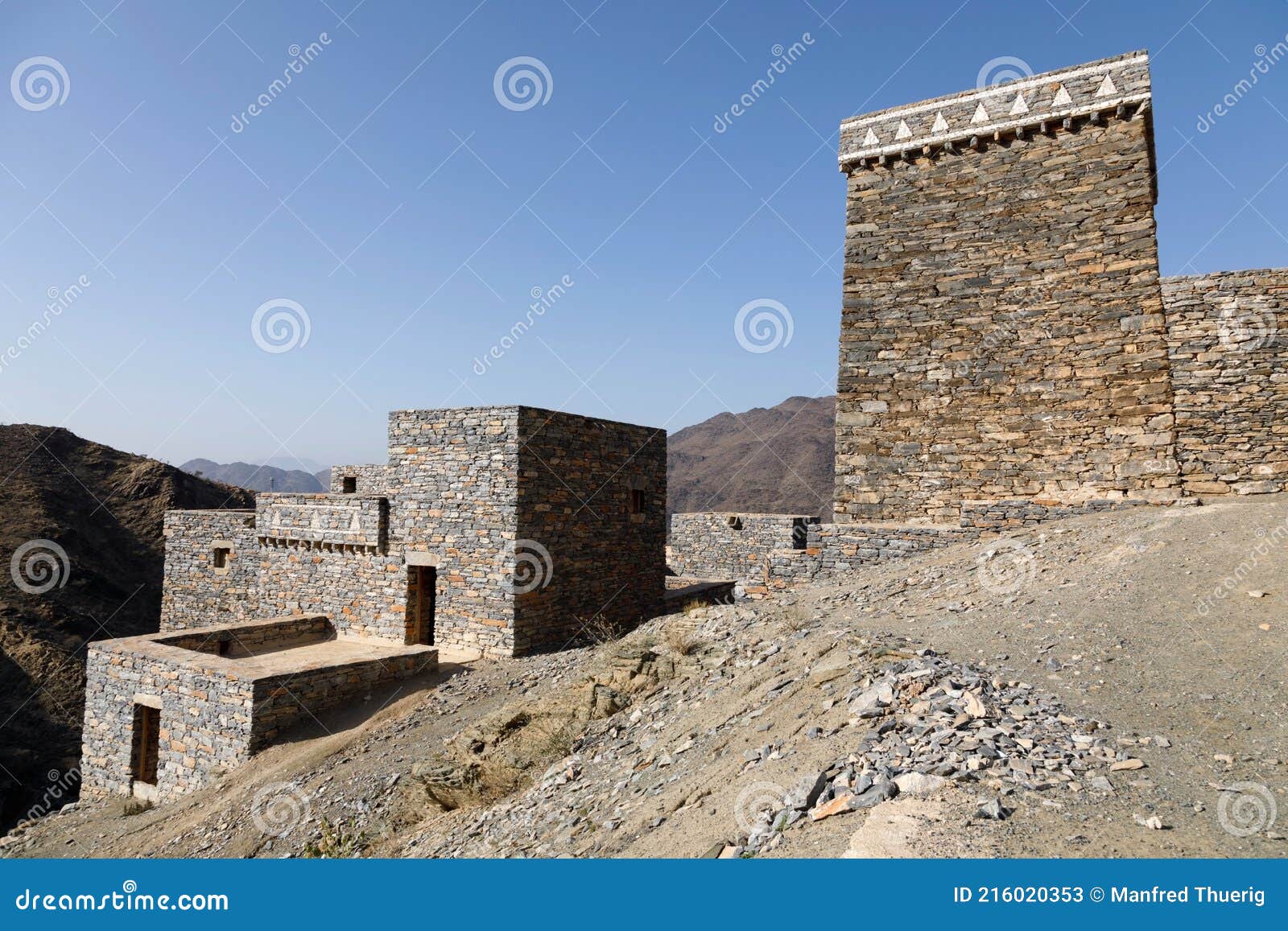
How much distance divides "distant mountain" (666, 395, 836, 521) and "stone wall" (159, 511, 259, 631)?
1331 inches

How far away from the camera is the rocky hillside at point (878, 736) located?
3473mm

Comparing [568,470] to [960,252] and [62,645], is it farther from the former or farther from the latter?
[62,645]

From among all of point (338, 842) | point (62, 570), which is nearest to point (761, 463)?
point (62, 570)

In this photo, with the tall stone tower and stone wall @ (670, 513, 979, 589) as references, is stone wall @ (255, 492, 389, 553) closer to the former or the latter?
stone wall @ (670, 513, 979, 589)

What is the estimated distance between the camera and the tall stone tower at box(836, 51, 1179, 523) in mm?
9234

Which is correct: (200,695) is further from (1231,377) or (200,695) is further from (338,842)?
(1231,377)

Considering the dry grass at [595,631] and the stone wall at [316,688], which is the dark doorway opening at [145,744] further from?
the dry grass at [595,631]

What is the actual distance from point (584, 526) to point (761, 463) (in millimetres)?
47669

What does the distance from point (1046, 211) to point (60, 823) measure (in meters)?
16.8

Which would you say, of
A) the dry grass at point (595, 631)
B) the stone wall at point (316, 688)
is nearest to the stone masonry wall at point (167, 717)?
the stone wall at point (316, 688)

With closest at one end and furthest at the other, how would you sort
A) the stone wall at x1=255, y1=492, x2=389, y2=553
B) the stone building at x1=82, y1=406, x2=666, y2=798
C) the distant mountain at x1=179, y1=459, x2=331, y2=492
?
1. the stone building at x1=82, y1=406, x2=666, y2=798
2. the stone wall at x1=255, y1=492, x2=389, y2=553
3. the distant mountain at x1=179, y1=459, x2=331, y2=492

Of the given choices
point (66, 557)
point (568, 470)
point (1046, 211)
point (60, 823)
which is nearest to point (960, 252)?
point (1046, 211)

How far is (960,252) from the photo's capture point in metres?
10.3

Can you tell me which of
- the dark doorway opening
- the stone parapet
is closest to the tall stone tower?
the stone parapet
